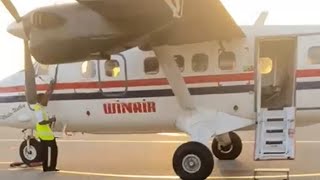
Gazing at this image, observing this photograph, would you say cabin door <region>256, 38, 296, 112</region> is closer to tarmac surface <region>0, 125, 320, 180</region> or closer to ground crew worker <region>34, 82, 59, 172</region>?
tarmac surface <region>0, 125, 320, 180</region>

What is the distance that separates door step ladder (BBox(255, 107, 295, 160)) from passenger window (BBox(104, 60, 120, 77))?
124 inches

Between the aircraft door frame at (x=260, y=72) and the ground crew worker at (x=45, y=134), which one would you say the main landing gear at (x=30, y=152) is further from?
the aircraft door frame at (x=260, y=72)

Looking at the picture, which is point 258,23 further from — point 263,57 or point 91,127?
point 91,127

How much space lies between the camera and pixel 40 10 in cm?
1105

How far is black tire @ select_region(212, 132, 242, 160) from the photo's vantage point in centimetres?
1482

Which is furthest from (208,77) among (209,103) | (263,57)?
(263,57)

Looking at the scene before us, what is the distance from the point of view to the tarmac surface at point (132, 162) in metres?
12.6

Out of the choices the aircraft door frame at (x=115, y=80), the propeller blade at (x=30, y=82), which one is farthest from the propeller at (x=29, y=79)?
the aircraft door frame at (x=115, y=80)

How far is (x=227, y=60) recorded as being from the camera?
12297mm

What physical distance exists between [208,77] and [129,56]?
1787 mm

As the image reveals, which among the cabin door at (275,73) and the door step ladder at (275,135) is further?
the cabin door at (275,73)

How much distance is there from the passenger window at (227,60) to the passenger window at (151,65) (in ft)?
4.42

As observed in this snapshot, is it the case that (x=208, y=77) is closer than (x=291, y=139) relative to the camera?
No

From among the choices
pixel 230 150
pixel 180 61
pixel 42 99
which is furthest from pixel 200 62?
pixel 42 99
